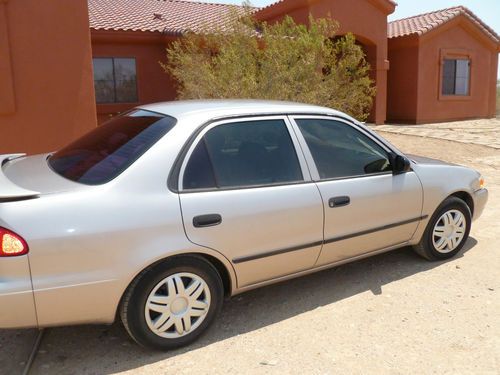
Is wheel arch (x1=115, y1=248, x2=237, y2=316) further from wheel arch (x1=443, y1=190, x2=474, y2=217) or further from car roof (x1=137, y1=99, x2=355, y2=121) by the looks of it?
wheel arch (x1=443, y1=190, x2=474, y2=217)

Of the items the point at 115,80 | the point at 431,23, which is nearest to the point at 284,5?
the point at 115,80

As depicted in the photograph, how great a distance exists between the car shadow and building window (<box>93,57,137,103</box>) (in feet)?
34.1

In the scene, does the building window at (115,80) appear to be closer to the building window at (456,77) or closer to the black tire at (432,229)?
the black tire at (432,229)

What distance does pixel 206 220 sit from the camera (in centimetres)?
304

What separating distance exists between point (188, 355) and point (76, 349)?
74cm

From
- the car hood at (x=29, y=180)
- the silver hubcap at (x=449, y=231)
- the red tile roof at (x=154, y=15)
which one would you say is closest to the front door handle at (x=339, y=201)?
the silver hubcap at (x=449, y=231)

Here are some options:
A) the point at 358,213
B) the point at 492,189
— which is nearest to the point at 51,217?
the point at 358,213

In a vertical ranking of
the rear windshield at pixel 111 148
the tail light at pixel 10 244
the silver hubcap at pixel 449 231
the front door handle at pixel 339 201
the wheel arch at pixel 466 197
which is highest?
the rear windshield at pixel 111 148

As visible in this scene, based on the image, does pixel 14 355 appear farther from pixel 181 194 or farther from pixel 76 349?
pixel 181 194

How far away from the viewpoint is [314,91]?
8547mm

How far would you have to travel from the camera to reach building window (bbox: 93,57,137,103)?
12977 mm

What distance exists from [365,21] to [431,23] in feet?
10.8

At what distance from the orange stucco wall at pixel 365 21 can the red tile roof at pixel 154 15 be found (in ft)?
7.16

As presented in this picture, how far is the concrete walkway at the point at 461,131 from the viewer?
13.4 m
